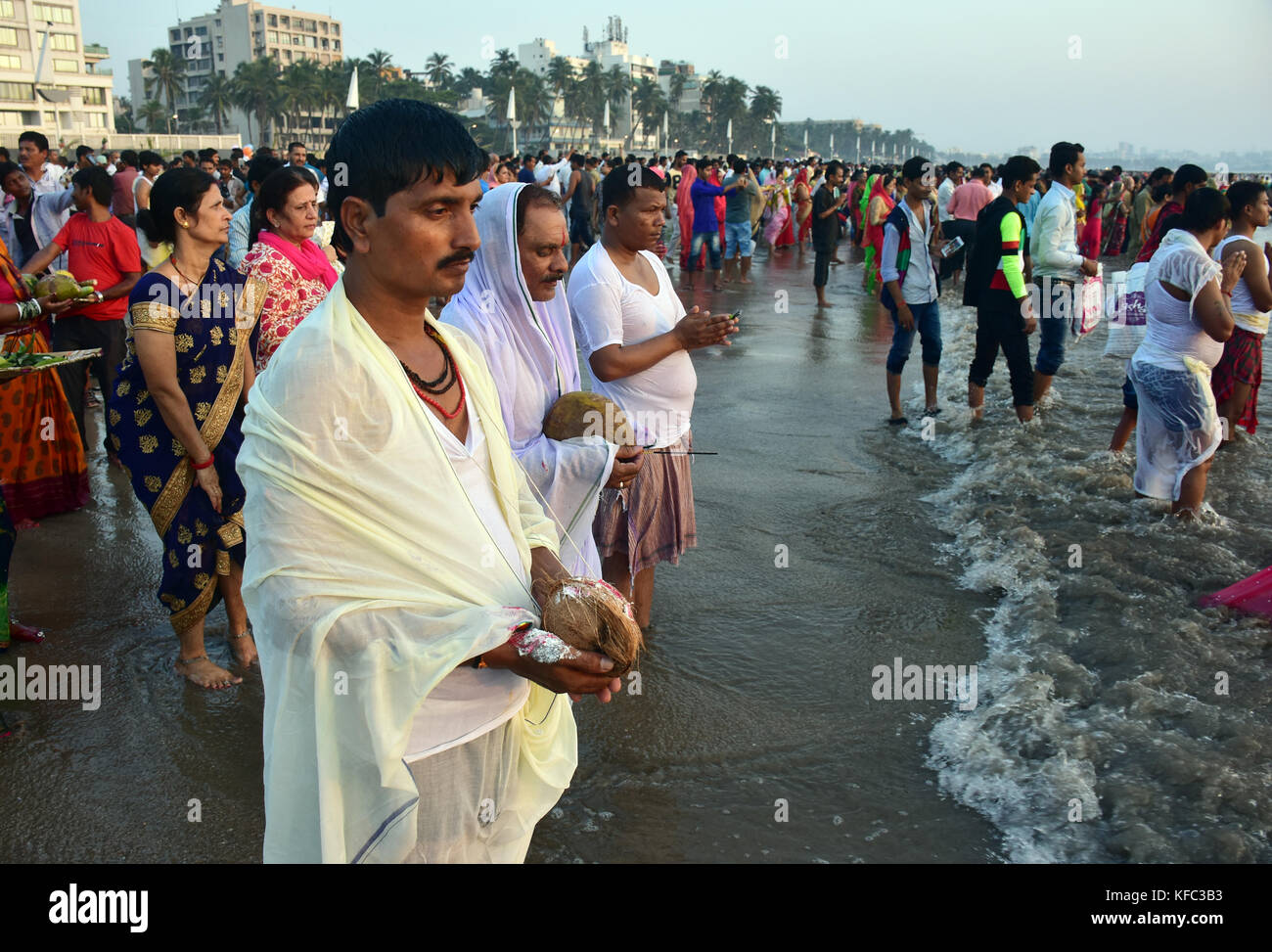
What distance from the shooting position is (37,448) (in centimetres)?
579

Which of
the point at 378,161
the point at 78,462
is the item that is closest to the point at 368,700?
the point at 378,161

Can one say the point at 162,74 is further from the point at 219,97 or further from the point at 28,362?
the point at 28,362

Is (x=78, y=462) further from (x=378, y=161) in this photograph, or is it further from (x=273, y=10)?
(x=273, y=10)

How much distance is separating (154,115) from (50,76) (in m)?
28.6

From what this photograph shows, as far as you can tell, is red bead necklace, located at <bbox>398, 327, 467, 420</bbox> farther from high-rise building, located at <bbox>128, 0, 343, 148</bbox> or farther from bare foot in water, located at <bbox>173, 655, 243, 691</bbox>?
high-rise building, located at <bbox>128, 0, 343, 148</bbox>

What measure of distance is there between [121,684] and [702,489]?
12.1ft

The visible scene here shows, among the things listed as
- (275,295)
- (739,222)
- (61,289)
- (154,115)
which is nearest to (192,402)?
(275,295)

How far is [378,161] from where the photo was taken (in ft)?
5.38

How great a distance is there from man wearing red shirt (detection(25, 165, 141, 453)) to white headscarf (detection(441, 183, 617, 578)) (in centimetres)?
450

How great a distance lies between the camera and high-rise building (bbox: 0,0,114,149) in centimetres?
6925

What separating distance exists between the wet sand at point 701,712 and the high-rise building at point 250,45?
115116 millimetres

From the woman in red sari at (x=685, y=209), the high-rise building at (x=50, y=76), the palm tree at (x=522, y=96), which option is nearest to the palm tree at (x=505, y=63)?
the palm tree at (x=522, y=96)

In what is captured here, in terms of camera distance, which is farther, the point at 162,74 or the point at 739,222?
the point at 162,74

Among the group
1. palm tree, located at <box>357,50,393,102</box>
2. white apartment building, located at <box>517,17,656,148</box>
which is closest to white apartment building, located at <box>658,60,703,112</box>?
white apartment building, located at <box>517,17,656,148</box>
